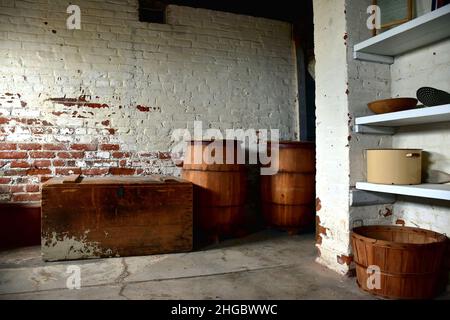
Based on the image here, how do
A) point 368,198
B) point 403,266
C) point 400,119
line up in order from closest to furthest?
point 403,266, point 400,119, point 368,198

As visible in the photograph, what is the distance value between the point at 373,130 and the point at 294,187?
1.18m

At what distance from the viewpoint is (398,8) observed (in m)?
2.26

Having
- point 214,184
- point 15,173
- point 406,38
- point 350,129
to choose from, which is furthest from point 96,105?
point 406,38

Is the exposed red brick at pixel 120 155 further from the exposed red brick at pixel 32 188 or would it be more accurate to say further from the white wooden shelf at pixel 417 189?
the white wooden shelf at pixel 417 189

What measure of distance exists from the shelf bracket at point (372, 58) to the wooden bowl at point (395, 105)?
1.30ft

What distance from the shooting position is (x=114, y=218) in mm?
2783

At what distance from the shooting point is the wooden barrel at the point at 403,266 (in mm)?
1871

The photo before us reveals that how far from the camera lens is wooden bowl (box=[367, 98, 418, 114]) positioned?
6.88 ft

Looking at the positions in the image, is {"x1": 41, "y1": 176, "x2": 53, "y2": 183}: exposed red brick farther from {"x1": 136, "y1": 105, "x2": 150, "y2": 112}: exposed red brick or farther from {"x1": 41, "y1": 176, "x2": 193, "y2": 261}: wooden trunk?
{"x1": 136, "y1": 105, "x2": 150, "y2": 112}: exposed red brick

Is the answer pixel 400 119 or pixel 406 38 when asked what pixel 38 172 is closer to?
pixel 400 119

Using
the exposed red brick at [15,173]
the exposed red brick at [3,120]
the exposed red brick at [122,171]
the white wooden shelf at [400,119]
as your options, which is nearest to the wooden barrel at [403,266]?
the white wooden shelf at [400,119]
